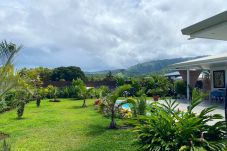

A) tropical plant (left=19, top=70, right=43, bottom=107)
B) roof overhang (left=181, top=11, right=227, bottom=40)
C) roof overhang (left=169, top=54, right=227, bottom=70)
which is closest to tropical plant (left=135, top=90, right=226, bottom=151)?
roof overhang (left=181, top=11, right=227, bottom=40)

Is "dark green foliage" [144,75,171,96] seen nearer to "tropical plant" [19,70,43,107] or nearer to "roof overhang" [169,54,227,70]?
"roof overhang" [169,54,227,70]

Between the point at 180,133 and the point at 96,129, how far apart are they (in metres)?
6.34

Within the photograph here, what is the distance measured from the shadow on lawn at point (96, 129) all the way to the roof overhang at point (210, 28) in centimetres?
635

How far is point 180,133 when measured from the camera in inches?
264

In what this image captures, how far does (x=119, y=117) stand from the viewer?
15.9m

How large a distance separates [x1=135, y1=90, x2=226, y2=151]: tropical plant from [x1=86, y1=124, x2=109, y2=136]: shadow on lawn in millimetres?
4780

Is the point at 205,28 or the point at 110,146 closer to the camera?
the point at 205,28

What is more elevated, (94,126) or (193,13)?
(193,13)

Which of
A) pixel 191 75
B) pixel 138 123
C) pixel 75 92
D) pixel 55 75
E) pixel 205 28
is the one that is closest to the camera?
pixel 205 28

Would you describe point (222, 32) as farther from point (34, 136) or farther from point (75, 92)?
point (75, 92)

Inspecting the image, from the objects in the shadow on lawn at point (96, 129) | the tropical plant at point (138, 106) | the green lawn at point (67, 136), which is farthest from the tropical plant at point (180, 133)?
the tropical plant at point (138, 106)

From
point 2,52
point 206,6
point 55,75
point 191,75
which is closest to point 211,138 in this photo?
point 2,52

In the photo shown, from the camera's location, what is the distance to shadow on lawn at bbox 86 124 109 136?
11824 mm

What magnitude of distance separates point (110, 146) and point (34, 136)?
11.4 ft
